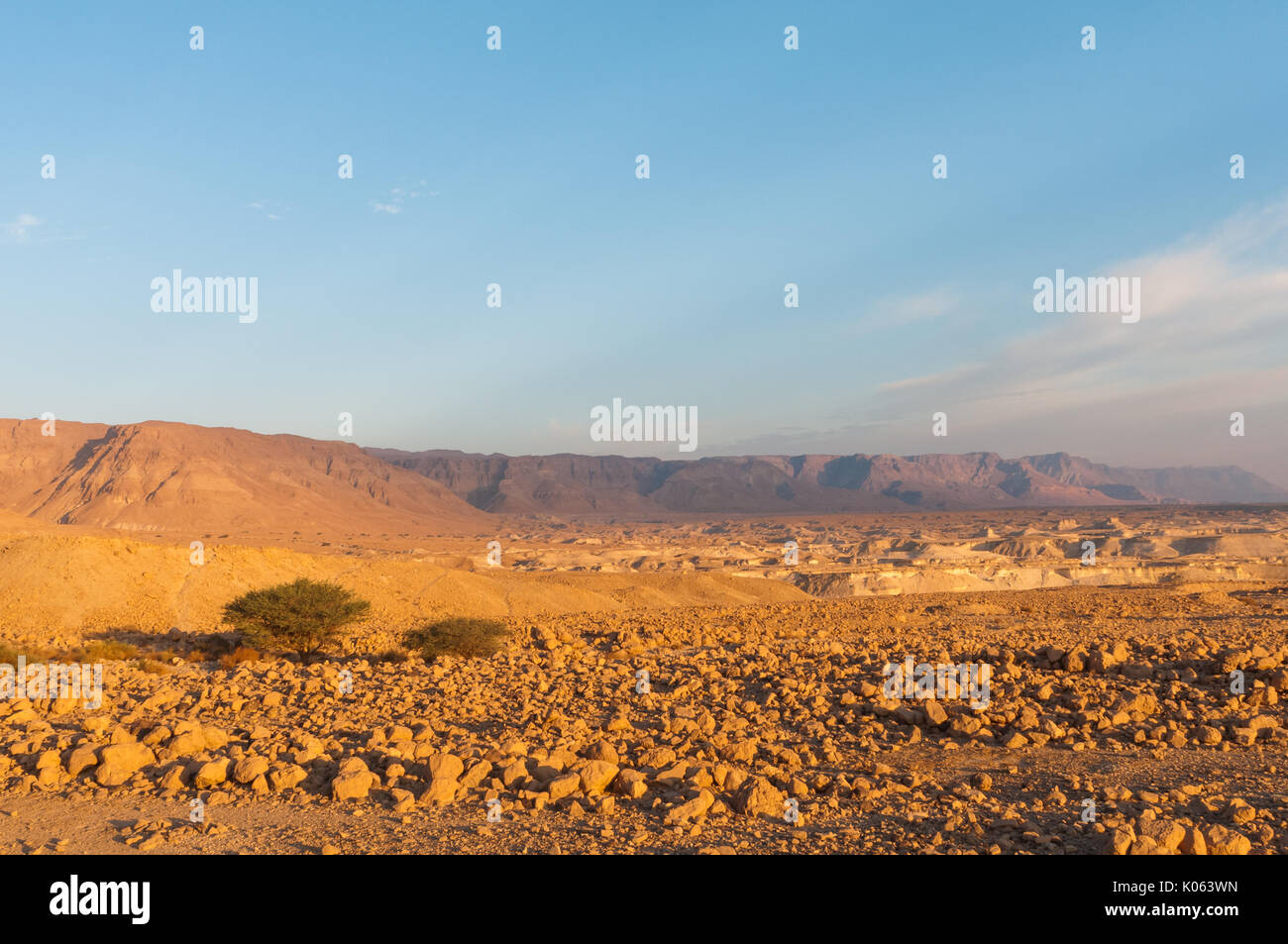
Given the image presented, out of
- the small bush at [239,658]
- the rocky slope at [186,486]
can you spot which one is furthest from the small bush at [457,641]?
the rocky slope at [186,486]

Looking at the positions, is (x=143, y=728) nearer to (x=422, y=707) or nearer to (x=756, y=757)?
(x=422, y=707)

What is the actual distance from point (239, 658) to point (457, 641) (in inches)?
195

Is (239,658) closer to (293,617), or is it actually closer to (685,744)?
(293,617)

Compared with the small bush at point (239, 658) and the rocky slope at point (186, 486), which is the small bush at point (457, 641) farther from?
the rocky slope at point (186, 486)

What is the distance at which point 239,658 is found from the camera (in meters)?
17.5

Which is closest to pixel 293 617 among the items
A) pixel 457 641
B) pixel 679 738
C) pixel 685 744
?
pixel 457 641

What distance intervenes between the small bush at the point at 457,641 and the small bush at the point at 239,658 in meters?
3.45

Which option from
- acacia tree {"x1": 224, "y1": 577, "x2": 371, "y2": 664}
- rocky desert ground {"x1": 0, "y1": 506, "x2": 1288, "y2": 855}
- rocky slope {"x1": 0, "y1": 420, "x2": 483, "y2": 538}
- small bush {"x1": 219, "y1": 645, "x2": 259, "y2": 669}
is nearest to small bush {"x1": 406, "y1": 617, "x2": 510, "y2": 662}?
rocky desert ground {"x1": 0, "y1": 506, "x2": 1288, "y2": 855}

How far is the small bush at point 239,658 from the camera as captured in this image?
1655 cm
